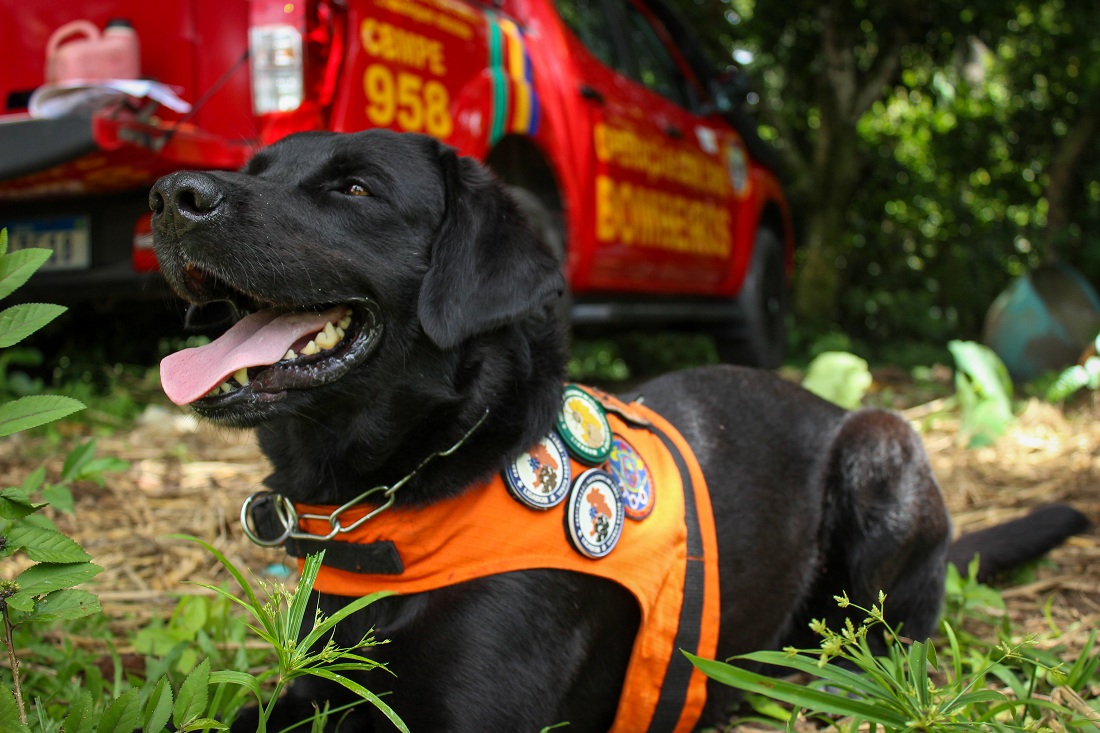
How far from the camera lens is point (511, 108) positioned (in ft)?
13.5

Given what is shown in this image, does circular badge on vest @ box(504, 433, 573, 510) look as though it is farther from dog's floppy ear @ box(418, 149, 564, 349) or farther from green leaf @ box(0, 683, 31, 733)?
green leaf @ box(0, 683, 31, 733)

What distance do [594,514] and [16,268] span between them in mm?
1053

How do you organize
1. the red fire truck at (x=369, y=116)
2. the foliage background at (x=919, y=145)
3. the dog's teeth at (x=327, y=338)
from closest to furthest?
1. the dog's teeth at (x=327, y=338)
2. the red fire truck at (x=369, y=116)
3. the foliage background at (x=919, y=145)

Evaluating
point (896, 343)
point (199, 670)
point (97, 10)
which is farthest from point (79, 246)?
point (896, 343)

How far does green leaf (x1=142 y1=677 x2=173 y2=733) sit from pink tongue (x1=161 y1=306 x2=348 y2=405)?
1.74ft

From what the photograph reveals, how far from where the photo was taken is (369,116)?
132 inches

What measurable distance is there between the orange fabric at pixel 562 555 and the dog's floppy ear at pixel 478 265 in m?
0.32

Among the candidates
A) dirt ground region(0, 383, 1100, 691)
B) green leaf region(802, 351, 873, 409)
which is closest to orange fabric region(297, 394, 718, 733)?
dirt ground region(0, 383, 1100, 691)

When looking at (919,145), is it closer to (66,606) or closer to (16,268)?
(16,268)

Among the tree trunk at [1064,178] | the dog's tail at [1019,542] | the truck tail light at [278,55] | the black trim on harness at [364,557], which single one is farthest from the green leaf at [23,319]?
the tree trunk at [1064,178]

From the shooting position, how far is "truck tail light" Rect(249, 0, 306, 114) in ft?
10.7

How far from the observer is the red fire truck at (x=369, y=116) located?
10.7 ft

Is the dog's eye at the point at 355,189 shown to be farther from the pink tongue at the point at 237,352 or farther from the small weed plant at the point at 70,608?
the small weed plant at the point at 70,608

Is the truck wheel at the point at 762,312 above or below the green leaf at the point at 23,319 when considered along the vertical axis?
below
